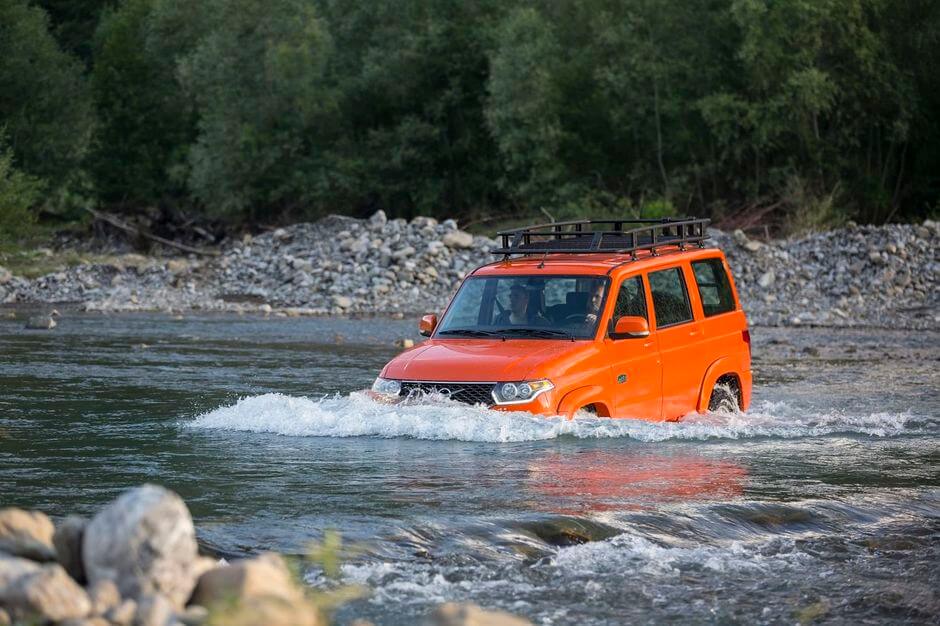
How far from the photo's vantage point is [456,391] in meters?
11.2

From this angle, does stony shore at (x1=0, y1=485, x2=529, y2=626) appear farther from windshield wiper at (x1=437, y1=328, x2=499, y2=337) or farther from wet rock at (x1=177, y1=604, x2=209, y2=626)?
windshield wiper at (x1=437, y1=328, x2=499, y2=337)

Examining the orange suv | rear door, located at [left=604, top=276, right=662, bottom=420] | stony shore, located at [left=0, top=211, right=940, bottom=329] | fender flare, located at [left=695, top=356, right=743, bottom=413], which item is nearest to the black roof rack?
the orange suv

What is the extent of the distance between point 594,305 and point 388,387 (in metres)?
1.90

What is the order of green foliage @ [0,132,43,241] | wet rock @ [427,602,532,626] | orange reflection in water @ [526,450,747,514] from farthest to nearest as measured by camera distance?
green foliage @ [0,132,43,241]
orange reflection in water @ [526,450,747,514]
wet rock @ [427,602,532,626]

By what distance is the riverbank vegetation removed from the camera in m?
39.5

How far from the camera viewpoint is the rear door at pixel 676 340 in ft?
40.7

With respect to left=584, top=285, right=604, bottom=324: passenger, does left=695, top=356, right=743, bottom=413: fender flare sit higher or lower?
lower

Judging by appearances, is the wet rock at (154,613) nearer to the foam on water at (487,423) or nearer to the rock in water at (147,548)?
the rock in water at (147,548)

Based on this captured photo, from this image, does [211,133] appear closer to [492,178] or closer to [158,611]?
[492,178]

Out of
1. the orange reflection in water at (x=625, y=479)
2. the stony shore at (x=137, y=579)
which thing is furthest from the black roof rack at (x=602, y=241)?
the stony shore at (x=137, y=579)

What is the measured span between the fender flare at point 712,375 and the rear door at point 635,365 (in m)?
0.75

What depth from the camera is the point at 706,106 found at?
130 feet

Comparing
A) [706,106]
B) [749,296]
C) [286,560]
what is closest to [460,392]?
[286,560]

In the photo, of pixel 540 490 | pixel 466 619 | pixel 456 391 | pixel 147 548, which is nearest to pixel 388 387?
pixel 456 391
